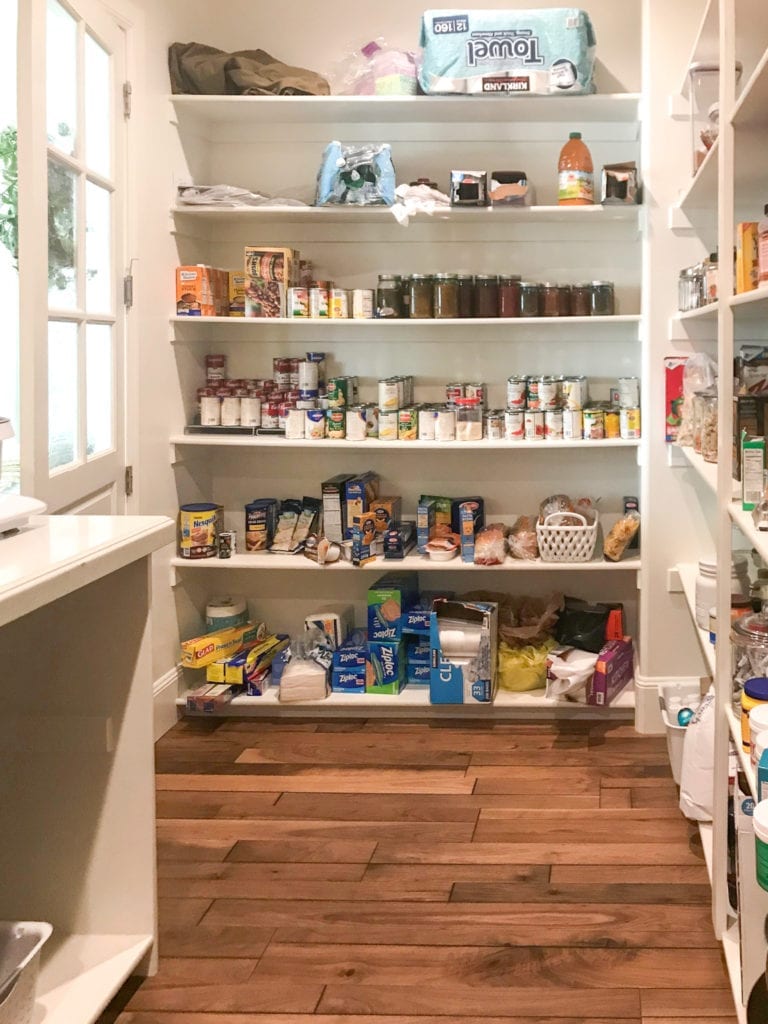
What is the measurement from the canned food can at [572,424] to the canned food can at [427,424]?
0.43 metres

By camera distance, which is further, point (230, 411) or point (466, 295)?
point (230, 411)

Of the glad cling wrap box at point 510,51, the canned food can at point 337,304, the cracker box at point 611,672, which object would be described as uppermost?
the glad cling wrap box at point 510,51

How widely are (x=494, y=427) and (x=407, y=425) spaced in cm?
29

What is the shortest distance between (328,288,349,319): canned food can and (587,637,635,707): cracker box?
1.42 meters

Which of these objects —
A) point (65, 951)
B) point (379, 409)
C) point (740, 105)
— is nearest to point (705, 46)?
point (740, 105)

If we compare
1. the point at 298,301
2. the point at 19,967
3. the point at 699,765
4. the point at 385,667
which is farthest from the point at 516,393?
the point at 19,967

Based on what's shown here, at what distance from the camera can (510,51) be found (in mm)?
3451

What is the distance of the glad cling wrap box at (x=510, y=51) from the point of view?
3430 millimetres

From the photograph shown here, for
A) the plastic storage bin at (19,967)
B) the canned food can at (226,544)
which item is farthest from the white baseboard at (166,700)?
the plastic storage bin at (19,967)

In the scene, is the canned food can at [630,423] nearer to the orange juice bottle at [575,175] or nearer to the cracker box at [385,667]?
the orange juice bottle at [575,175]

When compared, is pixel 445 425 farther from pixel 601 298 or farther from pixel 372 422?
pixel 601 298

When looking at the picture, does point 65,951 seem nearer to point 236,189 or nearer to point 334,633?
point 334,633

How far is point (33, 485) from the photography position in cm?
260

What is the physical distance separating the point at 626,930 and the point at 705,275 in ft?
5.49
